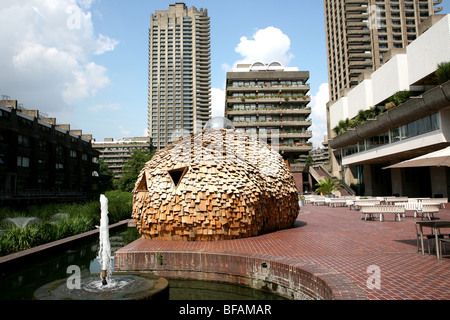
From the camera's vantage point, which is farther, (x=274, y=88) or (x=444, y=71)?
(x=274, y=88)

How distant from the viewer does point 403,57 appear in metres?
30.9

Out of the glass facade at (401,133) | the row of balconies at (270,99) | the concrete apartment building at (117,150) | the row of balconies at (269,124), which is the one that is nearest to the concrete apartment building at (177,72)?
the concrete apartment building at (117,150)

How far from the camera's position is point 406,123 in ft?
88.2

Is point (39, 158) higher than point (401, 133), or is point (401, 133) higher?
point (401, 133)

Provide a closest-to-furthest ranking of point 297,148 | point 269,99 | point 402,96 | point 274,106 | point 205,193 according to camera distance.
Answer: point 205,193, point 402,96, point 297,148, point 269,99, point 274,106

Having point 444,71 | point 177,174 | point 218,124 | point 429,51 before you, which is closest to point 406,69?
point 429,51

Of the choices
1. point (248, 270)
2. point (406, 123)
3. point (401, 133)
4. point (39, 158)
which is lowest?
A: point (248, 270)

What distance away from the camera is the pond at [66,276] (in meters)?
5.63

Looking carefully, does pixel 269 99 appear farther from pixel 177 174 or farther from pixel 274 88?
pixel 177 174

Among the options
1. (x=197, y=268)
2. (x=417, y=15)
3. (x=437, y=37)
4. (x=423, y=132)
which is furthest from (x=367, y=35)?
(x=197, y=268)

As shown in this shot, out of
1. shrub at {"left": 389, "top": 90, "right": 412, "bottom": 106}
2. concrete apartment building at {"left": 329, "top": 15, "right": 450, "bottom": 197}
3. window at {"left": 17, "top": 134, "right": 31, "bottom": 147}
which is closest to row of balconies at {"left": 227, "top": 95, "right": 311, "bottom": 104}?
concrete apartment building at {"left": 329, "top": 15, "right": 450, "bottom": 197}

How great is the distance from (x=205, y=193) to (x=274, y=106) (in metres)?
52.5

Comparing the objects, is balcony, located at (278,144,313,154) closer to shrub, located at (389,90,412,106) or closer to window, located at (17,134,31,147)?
shrub, located at (389,90,412,106)
